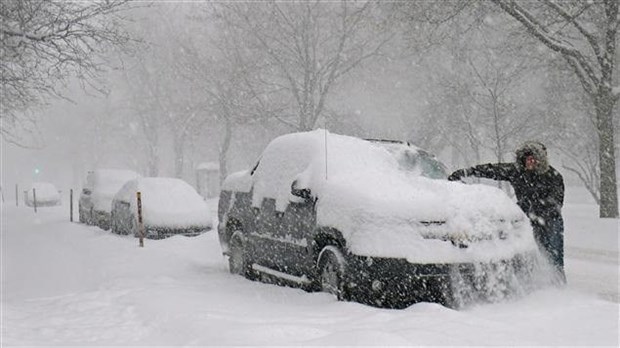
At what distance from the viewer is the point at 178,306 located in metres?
6.39

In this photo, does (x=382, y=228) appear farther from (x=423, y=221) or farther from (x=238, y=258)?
(x=238, y=258)

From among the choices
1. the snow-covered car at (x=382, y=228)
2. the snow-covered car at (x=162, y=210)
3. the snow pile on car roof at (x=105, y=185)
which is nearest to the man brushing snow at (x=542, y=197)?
the snow-covered car at (x=382, y=228)

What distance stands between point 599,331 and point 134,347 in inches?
144

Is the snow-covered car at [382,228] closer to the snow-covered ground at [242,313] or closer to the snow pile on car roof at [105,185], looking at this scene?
the snow-covered ground at [242,313]

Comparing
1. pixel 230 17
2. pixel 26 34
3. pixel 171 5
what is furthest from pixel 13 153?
pixel 26 34

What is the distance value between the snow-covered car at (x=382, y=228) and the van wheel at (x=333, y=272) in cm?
1

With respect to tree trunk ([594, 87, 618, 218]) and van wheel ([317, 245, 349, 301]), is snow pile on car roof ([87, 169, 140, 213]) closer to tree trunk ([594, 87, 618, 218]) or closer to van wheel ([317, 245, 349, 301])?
tree trunk ([594, 87, 618, 218])

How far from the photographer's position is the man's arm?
807 centimetres

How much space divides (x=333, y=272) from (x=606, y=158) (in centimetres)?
1035

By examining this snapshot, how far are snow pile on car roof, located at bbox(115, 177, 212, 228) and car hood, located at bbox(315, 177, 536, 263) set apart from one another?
28.2 ft

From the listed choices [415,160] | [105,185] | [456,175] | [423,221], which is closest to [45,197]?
[105,185]

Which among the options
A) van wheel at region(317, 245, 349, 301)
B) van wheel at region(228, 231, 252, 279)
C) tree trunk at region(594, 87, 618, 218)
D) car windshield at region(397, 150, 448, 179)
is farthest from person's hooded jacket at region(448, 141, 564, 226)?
tree trunk at region(594, 87, 618, 218)

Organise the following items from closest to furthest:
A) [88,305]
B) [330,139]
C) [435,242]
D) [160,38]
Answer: [435,242], [88,305], [330,139], [160,38]

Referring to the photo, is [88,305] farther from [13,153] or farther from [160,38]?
[13,153]
